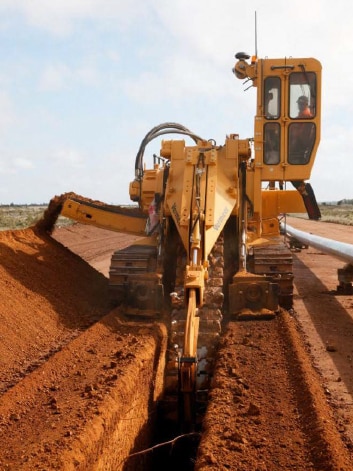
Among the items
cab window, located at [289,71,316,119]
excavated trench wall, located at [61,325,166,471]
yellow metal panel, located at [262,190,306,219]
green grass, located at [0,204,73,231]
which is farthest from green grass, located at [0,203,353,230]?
excavated trench wall, located at [61,325,166,471]

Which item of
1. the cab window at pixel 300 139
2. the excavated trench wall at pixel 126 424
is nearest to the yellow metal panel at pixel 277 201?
the cab window at pixel 300 139

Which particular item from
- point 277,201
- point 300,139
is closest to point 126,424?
point 300,139

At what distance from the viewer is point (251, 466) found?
14.4ft

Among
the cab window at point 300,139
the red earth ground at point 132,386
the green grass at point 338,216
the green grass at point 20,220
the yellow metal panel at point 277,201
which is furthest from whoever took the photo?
the green grass at point 338,216

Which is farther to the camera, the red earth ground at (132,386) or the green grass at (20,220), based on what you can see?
the green grass at (20,220)

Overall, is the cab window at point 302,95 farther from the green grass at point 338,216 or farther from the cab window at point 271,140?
the green grass at point 338,216

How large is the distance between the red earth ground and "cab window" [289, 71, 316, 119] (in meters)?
3.54

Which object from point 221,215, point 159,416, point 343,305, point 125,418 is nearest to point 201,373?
point 159,416

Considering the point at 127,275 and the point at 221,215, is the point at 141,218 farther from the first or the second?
the point at 221,215

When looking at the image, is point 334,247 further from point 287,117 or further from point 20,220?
point 20,220

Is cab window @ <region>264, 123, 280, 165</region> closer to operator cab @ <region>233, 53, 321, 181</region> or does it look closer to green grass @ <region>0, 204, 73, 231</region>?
operator cab @ <region>233, 53, 321, 181</region>

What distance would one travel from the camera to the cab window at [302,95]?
34.5 ft

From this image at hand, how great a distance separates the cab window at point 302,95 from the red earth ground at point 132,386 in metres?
3.54

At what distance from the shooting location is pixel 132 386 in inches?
240
